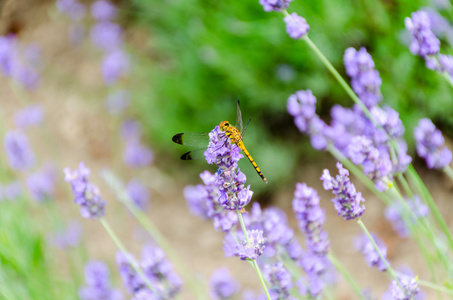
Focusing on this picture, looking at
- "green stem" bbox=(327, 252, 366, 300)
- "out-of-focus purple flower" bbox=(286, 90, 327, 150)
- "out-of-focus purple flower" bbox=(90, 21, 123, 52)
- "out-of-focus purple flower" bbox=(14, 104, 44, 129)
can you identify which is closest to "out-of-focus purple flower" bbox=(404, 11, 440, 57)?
"out-of-focus purple flower" bbox=(286, 90, 327, 150)

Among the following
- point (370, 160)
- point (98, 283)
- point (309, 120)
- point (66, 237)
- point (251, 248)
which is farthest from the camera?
point (66, 237)

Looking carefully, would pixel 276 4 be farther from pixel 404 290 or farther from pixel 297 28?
pixel 404 290

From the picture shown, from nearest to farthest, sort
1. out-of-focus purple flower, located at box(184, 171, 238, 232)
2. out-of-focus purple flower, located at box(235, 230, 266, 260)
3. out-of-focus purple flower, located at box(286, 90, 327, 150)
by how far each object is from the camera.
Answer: out-of-focus purple flower, located at box(235, 230, 266, 260), out-of-focus purple flower, located at box(184, 171, 238, 232), out-of-focus purple flower, located at box(286, 90, 327, 150)

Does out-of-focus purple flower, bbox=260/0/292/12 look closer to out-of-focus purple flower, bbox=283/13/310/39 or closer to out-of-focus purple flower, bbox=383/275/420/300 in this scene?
out-of-focus purple flower, bbox=283/13/310/39

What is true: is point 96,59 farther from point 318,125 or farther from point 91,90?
point 318,125

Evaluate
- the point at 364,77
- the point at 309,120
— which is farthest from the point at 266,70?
the point at 364,77
